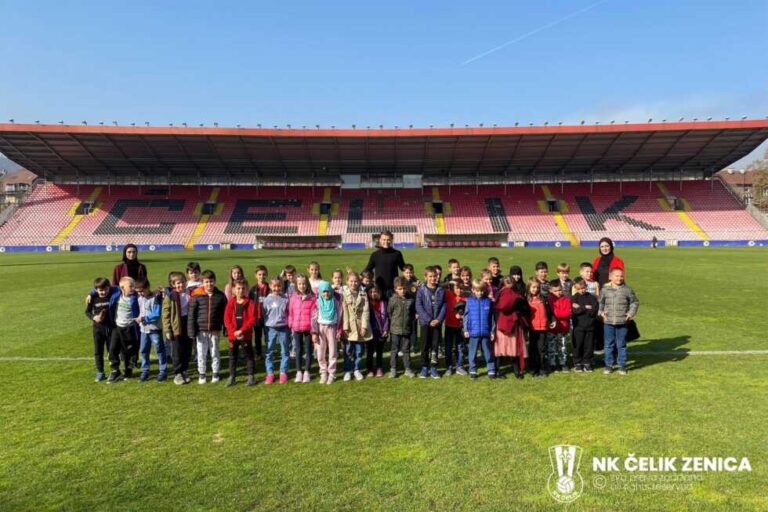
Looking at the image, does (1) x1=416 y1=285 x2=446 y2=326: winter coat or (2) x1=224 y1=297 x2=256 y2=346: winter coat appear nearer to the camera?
(2) x1=224 y1=297 x2=256 y2=346: winter coat

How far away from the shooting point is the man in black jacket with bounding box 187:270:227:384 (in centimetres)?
601

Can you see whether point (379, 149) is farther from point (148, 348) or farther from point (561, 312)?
point (148, 348)

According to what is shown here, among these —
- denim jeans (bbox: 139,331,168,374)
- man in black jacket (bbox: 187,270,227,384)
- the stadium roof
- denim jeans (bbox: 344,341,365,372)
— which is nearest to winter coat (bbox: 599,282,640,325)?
denim jeans (bbox: 344,341,365,372)

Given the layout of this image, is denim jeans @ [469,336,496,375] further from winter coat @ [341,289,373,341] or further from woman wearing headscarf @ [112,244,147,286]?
woman wearing headscarf @ [112,244,147,286]

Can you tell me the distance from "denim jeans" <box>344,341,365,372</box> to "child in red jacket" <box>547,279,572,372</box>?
290 centimetres

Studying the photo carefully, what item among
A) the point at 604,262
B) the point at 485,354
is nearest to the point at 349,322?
the point at 485,354

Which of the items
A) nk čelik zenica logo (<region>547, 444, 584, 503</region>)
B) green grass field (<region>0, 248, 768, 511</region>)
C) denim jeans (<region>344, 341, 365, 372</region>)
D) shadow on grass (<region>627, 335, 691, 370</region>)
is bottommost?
nk čelik zenica logo (<region>547, 444, 584, 503</region>)

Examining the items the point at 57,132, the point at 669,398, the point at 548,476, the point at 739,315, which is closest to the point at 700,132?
the point at 739,315

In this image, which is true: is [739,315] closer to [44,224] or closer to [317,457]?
[317,457]

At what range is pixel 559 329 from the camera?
6.40m

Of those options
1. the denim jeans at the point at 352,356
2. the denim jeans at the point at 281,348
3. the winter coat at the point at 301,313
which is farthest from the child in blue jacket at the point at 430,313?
the denim jeans at the point at 281,348

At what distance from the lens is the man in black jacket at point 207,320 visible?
19.7 ft

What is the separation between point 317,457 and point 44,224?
183ft

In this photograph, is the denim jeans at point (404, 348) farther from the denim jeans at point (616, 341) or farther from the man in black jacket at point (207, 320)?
the denim jeans at point (616, 341)
